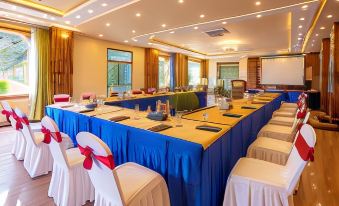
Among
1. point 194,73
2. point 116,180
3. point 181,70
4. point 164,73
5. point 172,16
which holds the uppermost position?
point 172,16

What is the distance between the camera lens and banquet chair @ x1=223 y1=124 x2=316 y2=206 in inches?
58.3

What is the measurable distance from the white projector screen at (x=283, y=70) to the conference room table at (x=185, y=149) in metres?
11.2

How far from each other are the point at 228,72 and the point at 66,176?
14.5 metres

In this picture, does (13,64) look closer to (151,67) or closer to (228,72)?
(151,67)

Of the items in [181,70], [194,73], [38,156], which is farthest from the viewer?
[194,73]

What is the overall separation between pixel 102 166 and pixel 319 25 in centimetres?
703

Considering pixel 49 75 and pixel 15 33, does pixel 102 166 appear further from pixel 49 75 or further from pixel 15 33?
pixel 15 33

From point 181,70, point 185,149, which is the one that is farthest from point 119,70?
point 185,149

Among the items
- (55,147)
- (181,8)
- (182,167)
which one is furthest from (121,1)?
(182,167)

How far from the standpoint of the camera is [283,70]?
1198 cm

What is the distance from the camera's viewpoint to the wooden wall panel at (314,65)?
11062 millimetres

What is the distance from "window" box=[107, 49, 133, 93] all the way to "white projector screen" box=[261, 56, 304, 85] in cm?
837

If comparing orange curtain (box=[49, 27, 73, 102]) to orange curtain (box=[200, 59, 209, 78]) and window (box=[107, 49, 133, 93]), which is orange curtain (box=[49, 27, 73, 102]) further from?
orange curtain (box=[200, 59, 209, 78])

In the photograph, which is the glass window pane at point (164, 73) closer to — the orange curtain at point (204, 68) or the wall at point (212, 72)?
the orange curtain at point (204, 68)
